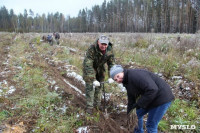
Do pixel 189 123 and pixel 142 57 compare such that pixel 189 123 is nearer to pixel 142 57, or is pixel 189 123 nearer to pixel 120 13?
pixel 142 57

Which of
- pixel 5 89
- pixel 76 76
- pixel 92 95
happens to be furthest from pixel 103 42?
pixel 5 89

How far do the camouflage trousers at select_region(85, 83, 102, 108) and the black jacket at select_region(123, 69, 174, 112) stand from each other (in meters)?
1.55

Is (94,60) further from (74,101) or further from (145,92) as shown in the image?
(145,92)

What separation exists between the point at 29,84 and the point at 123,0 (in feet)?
170

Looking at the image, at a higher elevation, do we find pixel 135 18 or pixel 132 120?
pixel 135 18

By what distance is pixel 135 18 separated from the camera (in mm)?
43250

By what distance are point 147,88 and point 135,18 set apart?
146ft

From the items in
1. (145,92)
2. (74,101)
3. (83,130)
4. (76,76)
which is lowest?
(83,130)

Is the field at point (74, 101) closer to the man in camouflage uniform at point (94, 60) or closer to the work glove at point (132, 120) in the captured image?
the work glove at point (132, 120)

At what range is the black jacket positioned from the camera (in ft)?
7.30

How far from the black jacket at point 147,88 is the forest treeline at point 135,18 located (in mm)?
11800

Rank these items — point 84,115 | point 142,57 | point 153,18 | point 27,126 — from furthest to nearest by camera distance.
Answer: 1. point 153,18
2. point 142,57
3. point 84,115
4. point 27,126

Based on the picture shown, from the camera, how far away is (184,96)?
4.59m

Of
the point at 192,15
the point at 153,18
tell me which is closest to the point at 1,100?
the point at 192,15
